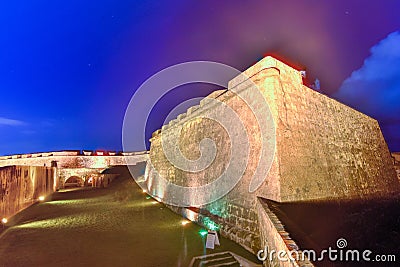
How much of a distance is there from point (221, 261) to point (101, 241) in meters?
3.51

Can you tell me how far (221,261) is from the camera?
4953 millimetres

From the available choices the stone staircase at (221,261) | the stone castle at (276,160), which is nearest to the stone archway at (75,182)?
the stone castle at (276,160)

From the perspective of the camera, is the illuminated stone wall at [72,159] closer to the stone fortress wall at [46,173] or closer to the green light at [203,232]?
the stone fortress wall at [46,173]

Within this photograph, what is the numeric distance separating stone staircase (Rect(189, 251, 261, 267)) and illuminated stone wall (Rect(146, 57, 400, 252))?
0.56 metres

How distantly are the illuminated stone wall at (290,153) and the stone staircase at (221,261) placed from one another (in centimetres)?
56

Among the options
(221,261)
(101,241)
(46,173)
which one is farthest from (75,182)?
(221,261)

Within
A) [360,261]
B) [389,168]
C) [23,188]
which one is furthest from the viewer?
[389,168]

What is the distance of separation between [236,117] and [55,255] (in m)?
6.16

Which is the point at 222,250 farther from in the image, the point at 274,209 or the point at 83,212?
the point at 83,212

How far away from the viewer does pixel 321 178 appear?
6.44 metres

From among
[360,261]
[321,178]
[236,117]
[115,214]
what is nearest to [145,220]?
[115,214]

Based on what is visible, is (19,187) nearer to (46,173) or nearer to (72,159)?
(46,173)

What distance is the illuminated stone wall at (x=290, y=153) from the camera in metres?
5.79

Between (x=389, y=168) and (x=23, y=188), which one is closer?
(x=23, y=188)
